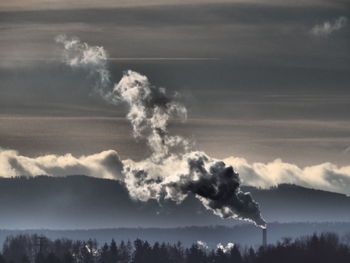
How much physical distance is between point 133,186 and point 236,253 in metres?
15.7

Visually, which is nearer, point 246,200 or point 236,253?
point 246,200

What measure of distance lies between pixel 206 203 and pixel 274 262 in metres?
25.9

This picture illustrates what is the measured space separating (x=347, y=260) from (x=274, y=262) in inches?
361

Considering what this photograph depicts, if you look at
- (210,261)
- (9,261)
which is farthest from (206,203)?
(9,261)

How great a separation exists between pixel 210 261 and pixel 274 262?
26.7ft

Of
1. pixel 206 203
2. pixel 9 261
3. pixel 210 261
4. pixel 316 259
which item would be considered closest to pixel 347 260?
pixel 316 259

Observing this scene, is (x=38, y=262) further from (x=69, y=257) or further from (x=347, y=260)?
(x=347, y=260)

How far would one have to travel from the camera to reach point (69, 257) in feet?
650

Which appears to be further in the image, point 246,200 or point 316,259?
point 316,259

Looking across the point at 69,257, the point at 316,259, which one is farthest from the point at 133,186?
the point at 316,259

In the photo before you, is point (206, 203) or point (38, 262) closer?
point (206, 203)

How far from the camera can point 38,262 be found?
195 metres

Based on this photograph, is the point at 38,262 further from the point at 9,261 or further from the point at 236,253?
the point at 236,253

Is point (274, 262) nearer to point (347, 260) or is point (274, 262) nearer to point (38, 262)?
point (347, 260)
